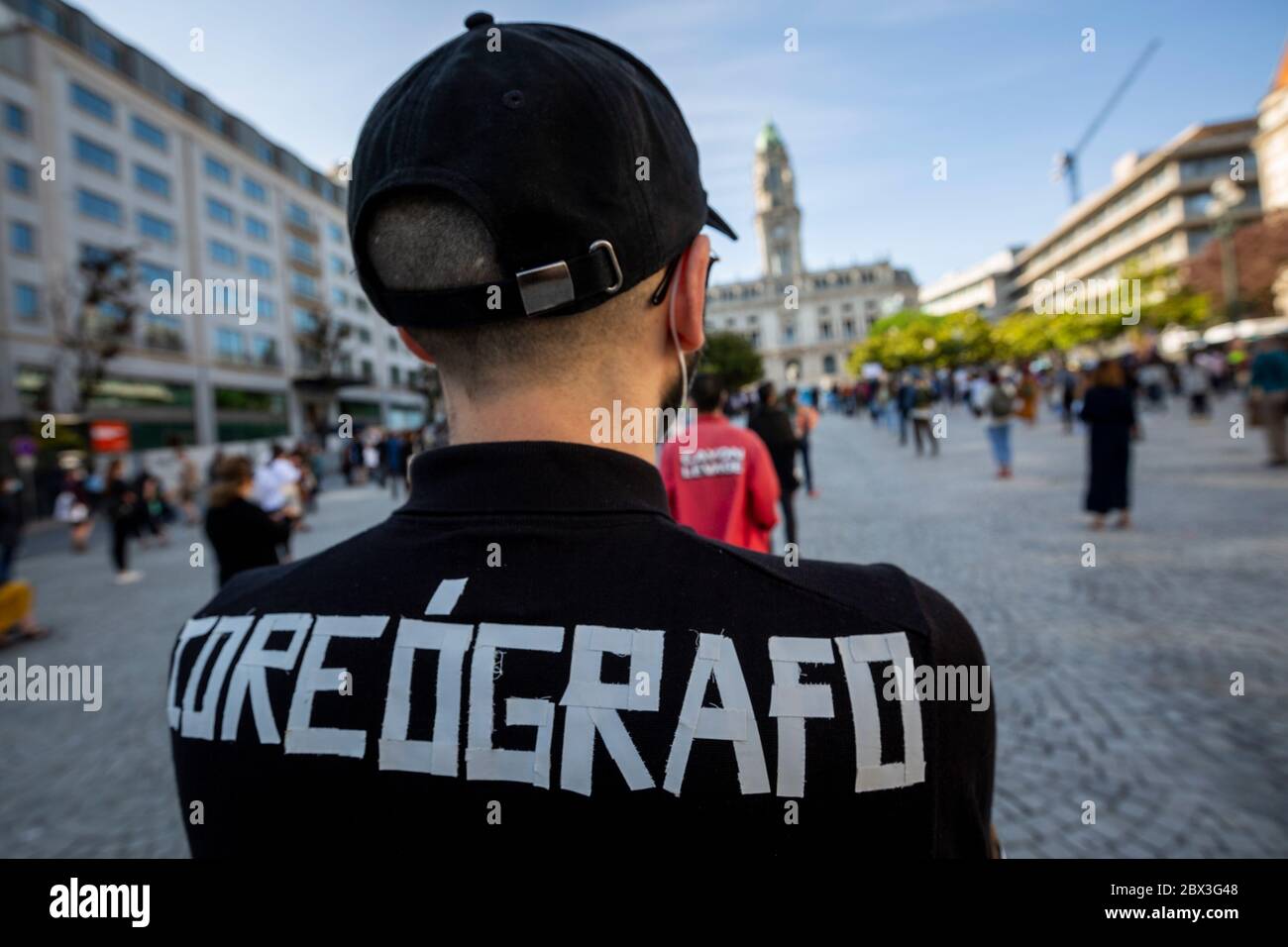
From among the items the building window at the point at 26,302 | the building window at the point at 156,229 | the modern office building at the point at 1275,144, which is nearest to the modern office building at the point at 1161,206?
the modern office building at the point at 1275,144

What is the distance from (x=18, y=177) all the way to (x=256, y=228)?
1585 centimetres

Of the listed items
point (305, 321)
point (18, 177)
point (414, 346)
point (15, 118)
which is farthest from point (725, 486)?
point (305, 321)

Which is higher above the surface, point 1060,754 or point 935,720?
point 935,720

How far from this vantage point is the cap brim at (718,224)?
1258 millimetres

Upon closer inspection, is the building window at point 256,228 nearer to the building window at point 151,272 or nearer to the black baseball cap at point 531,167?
the building window at point 151,272

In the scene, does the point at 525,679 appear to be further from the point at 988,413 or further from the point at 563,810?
the point at 988,413

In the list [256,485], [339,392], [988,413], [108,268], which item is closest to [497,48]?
[256,485]

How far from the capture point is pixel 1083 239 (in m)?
77.7

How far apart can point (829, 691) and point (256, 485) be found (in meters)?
10.2

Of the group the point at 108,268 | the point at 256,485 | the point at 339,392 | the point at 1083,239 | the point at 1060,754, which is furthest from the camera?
the point at 1083,239

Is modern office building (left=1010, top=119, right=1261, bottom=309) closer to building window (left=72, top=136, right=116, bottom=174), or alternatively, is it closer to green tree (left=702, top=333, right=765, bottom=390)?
green tree (left=702, top=333, right=765, bottom=390)

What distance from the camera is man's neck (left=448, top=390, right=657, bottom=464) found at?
102cm

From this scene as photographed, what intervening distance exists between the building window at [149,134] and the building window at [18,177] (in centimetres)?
778

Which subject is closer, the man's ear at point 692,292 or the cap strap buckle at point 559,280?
the cap strap buckle at point 559,280
